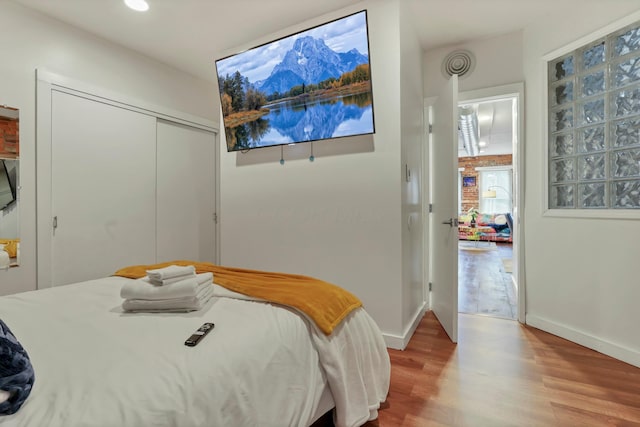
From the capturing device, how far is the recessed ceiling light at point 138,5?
2.35m

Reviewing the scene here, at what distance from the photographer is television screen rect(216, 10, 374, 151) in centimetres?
226

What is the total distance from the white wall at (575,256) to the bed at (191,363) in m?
1.77

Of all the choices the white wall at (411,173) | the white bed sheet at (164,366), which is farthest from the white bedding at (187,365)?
the white wall at (411,173)

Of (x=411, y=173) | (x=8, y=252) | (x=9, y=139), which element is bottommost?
(x=8, y=252)

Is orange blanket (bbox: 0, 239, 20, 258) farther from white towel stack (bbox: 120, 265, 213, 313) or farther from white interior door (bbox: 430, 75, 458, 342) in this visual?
white interior door (bbox: 430, 75, 458, 342)

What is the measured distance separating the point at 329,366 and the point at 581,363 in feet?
6.18

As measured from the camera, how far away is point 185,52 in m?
3.12

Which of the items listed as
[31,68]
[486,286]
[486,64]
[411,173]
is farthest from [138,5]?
[486,286]

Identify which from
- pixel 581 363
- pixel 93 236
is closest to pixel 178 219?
pixel 93 236

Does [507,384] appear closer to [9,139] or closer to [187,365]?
[187,365]

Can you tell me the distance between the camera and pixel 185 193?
141 inches

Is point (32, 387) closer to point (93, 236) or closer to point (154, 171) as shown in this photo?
point (93, 236)

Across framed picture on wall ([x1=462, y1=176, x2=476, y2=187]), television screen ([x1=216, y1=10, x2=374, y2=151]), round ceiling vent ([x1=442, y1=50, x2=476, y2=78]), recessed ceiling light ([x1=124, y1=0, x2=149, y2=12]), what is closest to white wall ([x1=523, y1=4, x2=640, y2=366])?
round ceiling vent ([x1=442, y1=50, x2=476, y2=78])

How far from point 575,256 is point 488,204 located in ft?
26.7
